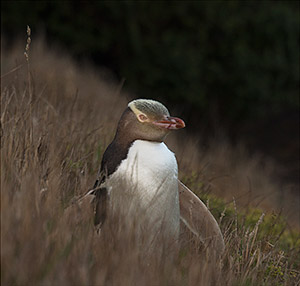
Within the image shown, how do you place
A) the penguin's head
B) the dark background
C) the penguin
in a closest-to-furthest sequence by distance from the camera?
the penguin, the penguin's head, the dark background

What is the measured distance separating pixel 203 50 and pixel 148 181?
31.2 feet

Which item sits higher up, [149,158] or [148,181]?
[149,158]

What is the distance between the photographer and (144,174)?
118 inches

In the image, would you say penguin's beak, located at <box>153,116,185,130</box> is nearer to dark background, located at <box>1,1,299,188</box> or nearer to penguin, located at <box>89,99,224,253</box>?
penguin, located at <box>89,99,224,253</box>

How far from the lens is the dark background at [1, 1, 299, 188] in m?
11.7

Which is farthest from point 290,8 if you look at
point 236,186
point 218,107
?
point 236,186

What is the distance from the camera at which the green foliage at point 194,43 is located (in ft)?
38.5

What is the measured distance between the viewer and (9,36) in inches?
478

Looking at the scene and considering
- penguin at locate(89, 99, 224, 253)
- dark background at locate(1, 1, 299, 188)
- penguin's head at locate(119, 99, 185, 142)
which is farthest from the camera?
dark background at locate(1, 1, 299, 188)

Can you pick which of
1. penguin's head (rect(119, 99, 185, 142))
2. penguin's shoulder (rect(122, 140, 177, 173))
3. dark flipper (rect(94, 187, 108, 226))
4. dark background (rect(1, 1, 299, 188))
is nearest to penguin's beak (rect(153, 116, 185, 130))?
penguin's head (rect(119, 99, 185, 142))

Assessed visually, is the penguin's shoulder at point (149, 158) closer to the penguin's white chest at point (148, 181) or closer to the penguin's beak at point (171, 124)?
the penguin's white chest at point (148, 181)

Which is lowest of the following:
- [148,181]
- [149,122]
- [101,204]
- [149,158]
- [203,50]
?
[203,50]

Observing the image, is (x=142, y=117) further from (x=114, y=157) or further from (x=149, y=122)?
(x=114, y=157)

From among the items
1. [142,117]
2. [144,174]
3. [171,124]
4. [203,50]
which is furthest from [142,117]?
[203,50]
